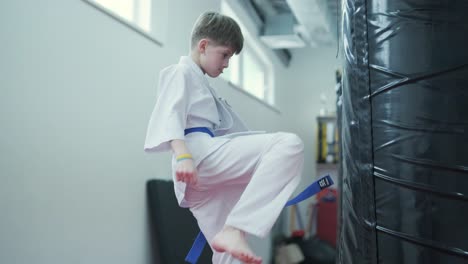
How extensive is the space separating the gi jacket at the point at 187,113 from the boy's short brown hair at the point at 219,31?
0.33 feet

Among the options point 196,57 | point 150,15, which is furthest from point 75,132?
point 150,15

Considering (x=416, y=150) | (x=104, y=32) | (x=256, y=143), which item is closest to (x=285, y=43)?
(x=104, y=32)

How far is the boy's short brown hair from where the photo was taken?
4.52 feet

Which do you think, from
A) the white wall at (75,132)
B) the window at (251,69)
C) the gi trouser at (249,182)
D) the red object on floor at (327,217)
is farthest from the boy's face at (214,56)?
the red object on floor at (327,217)

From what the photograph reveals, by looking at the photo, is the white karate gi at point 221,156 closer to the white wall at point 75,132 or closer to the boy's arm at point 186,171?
the boy's arm at point 186,171

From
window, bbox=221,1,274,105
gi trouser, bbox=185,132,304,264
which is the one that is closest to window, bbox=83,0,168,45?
window, bbox=221,1,274,105

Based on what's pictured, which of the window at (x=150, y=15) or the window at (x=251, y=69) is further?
the window at (x=251, y=69)

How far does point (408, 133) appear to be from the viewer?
923mm

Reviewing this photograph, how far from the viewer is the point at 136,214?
236 cm

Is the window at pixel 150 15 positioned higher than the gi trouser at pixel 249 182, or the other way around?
the window at pixel 150 15

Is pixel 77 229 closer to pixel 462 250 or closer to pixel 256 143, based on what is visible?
pixel 256 143

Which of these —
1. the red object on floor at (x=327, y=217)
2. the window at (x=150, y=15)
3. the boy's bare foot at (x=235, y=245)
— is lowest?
the red object on floor at (x=327, y=217)

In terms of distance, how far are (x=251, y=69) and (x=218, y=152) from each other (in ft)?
12.0

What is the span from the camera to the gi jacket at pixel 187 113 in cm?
124
